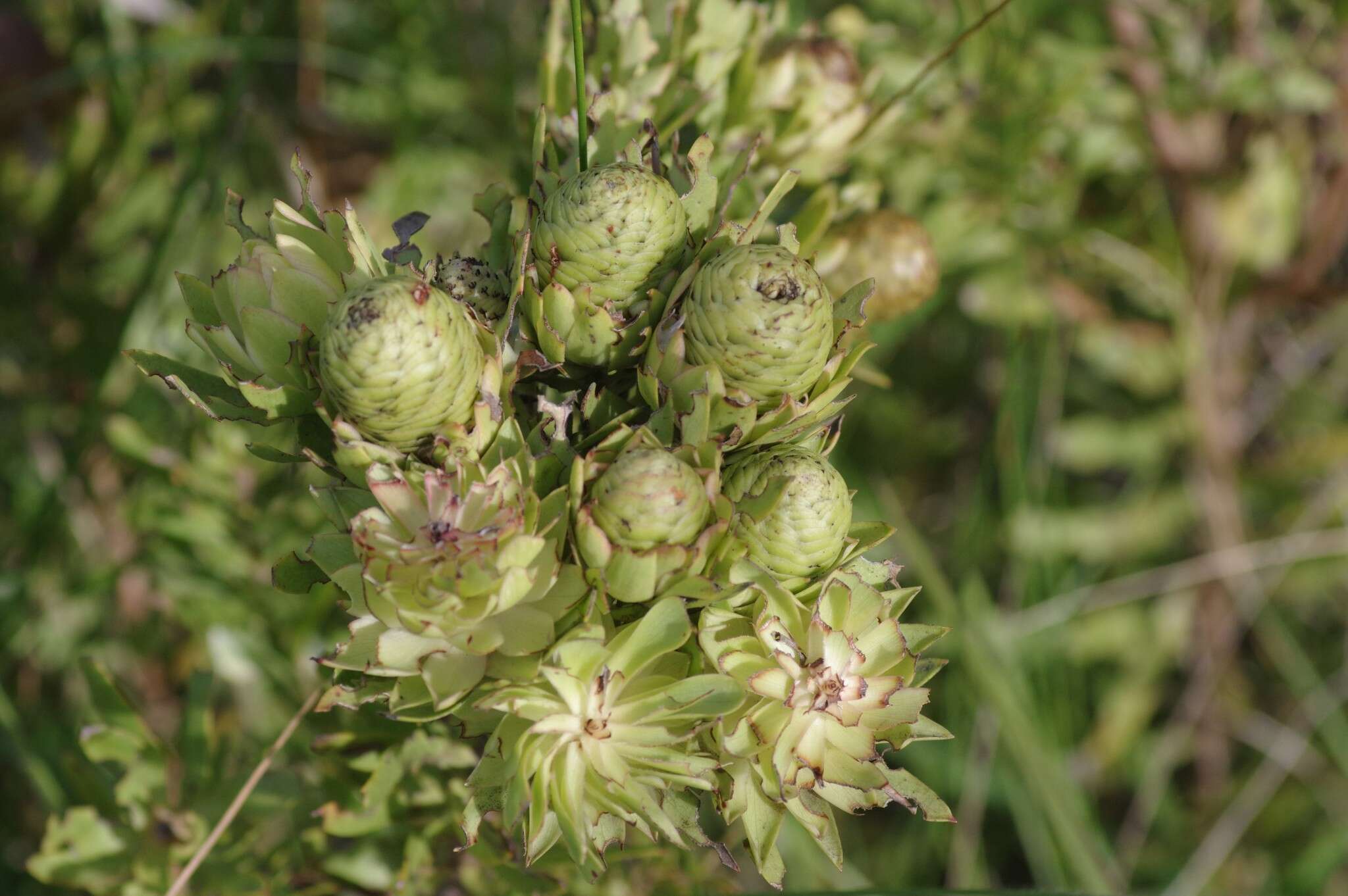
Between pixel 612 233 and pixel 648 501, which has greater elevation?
pixel 612 233

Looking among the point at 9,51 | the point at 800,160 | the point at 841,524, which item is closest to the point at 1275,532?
the point at 800,160

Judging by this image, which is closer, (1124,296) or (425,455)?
(425,455)

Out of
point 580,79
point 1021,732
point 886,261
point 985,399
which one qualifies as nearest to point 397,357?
point 580,79

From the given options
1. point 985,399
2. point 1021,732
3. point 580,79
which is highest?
point 580,79

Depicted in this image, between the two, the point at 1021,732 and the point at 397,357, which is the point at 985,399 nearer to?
the point at 1021,732

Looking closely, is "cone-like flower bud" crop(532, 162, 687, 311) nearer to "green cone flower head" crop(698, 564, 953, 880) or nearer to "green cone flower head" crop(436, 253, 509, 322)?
"green cone flower head" crop(436, 253, 509, 322)

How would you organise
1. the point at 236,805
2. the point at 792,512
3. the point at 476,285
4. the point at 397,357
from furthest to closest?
1. the point at 236,805
2. the point at 476,285
3. the point at 792,512
4. the point at 397,357

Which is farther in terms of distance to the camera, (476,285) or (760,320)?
(476,285)

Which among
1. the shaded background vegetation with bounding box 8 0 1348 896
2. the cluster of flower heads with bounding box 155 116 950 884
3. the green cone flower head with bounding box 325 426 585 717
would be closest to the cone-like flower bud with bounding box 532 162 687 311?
the cluster of flower heads with bounding box 155 116 950 884

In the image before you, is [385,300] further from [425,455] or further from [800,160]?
[800,160]
